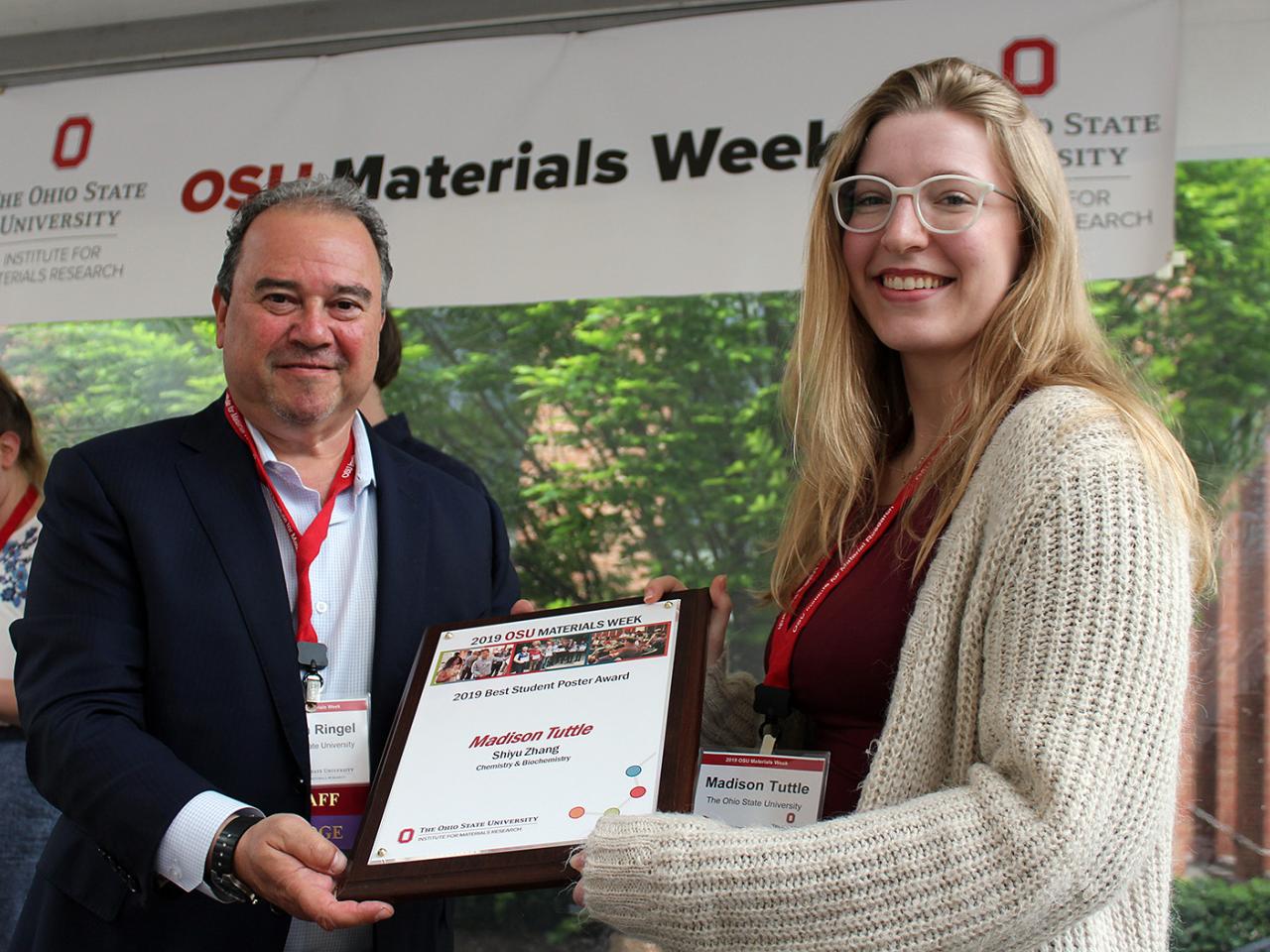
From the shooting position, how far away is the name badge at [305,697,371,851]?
215 cm

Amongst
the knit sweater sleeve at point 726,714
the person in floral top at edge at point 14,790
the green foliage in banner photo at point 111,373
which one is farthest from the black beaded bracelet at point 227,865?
the green foliage in banner photo at point 111,373

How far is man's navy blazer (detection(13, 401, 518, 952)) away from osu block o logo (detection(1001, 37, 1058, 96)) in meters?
2.40

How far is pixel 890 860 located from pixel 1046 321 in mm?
835

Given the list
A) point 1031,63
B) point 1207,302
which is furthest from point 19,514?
point 1207,302

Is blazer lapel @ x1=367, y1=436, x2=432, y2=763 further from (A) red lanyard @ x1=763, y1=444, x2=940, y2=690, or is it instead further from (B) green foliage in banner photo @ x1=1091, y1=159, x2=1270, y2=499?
(B) green foliage in banner photo @ x1=1091, y1=159, x2=1270, y2=499

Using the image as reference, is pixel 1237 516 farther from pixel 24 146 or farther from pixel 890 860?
pixel 24 146

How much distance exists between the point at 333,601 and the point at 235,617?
20cm

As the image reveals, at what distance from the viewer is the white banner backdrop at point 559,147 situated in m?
3.53

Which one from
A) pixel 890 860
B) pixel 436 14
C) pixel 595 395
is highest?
pixel 436 14

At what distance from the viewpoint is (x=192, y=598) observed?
7.19 feet

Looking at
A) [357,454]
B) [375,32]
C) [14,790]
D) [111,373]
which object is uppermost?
[375,32]

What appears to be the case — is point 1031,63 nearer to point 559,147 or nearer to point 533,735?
point 559,147

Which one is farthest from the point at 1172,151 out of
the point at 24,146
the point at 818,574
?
the point at 24,146

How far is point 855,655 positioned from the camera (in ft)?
5.93
